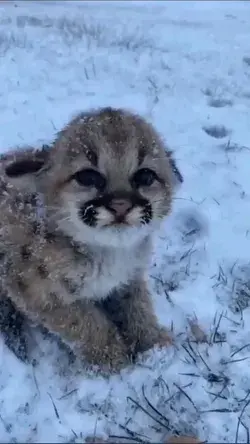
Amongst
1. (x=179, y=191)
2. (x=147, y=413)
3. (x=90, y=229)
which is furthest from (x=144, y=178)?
(x=179, y=191)

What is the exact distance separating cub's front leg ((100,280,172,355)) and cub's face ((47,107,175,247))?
0.62m

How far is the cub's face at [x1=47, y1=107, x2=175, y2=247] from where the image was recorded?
3.54m

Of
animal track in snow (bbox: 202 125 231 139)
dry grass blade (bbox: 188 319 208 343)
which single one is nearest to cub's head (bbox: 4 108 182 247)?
dry grass blade (bbox: 188 319 208 343)

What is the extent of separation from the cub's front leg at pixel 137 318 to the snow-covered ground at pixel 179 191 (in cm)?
13

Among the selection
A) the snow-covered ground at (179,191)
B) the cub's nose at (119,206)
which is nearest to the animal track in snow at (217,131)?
the snow-covered ground at (179,191)

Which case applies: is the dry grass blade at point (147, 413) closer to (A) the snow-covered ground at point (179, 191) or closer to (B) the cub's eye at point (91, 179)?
(A) the snow-covered ground at point (179, 191)

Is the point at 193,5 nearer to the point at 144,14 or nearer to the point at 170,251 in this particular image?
the point at 144,14

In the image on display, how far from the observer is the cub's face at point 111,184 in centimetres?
354

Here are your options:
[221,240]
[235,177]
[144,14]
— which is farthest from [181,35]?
[221,240]

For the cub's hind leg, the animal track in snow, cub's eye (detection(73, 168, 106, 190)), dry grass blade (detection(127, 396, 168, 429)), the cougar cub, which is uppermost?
cub's eye (detection(73, 168, 106, 190))

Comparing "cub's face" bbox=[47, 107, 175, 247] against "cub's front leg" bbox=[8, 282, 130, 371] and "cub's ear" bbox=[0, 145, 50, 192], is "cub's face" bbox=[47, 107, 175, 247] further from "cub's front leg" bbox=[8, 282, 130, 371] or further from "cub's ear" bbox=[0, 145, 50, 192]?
"cub's front leg" bbox=[8, 282, 130, 371]

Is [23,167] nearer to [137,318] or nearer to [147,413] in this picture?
[137,318]

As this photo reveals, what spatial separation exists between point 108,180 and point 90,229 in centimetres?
24

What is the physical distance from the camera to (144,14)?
10.1 m
